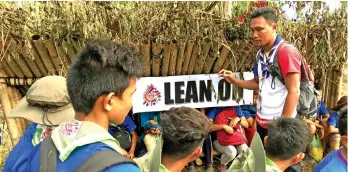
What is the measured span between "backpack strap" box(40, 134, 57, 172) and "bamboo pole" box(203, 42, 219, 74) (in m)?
2.59

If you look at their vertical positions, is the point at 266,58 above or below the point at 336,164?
above

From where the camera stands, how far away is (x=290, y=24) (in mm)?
3920

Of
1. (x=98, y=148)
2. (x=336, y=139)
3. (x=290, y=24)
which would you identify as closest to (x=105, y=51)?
(x=98, y=148)

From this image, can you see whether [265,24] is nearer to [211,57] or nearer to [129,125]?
[211,57]

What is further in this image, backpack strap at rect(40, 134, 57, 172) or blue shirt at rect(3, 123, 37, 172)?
blue shirt at rect(3, 123, 37, 172)

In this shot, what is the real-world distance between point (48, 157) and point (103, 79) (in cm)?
33

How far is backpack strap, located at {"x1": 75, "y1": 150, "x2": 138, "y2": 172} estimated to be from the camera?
43.3 inches

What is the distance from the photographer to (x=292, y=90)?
9.07 ft

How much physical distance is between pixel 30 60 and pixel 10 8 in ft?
1.73

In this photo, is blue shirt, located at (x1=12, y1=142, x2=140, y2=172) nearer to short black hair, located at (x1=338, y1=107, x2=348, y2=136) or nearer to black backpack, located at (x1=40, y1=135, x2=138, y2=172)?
black backpack, located at (x1=40, y1=135, x2=138, y2=172)

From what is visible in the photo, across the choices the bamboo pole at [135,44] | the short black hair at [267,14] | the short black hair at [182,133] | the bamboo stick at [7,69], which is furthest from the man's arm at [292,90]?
the bamboo stick at [7,69]

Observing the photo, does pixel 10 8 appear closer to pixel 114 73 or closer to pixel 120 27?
pixel 120 27

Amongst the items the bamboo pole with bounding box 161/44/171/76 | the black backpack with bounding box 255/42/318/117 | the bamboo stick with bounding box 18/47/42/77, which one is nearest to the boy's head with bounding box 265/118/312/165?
the black backpack with bounding box 255/42/318/117

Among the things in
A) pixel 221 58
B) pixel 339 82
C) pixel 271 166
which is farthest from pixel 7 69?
pixel 339 82
